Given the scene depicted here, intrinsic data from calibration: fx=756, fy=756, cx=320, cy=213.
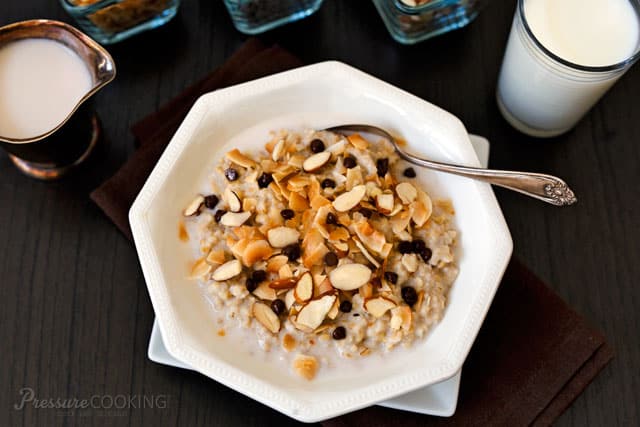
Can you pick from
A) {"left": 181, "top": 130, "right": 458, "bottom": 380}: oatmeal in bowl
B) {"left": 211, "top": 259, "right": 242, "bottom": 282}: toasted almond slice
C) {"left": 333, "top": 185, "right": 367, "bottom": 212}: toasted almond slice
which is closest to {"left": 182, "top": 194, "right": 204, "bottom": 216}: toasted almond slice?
{"left": 181, "top": 130, "right": 458, "bottom": 380}: oatmeal in bowl

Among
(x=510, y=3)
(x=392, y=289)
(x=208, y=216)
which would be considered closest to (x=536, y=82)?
(x=510, y=3)

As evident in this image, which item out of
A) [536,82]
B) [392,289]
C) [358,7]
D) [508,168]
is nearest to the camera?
[392,289]

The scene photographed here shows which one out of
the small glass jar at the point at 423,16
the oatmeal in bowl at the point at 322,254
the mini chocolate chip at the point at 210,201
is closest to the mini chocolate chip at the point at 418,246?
the oatmeal in bowl at the point at 322,254

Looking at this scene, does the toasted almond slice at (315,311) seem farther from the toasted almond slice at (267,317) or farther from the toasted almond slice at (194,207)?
the toasted almond slice at (194,207)

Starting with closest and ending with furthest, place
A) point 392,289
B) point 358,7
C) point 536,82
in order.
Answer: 1. point 392,289
2. point 536,82
3. point 358,7

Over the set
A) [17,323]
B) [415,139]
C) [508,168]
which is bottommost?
[17,323]

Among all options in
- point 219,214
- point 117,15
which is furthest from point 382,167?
point 117,15

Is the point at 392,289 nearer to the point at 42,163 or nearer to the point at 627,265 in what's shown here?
the point at 627,265
